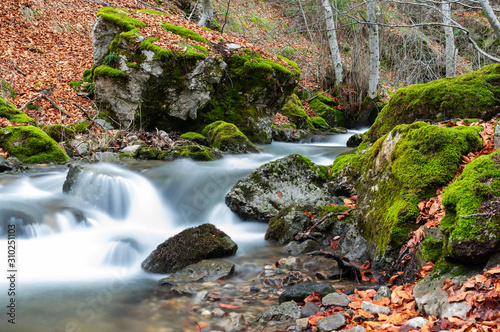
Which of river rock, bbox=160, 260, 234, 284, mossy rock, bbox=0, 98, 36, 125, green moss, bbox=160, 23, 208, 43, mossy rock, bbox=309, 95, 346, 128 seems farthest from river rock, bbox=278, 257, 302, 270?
mossy rock, bbox=309, 95, 346, 128

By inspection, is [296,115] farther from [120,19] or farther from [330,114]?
[120,19]

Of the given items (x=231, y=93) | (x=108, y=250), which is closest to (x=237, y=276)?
(x=108, y=250)

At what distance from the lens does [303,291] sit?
10.7ft

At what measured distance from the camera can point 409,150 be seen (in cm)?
402

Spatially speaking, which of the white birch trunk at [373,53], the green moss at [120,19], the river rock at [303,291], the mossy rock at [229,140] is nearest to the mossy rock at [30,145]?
the mossy rock at [229,140]

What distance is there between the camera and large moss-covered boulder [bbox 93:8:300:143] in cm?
1000

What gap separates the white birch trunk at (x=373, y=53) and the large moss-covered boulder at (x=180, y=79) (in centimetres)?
297

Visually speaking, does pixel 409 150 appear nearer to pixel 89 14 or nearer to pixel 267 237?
pixel 267 237

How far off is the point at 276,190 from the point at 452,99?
3.16 m

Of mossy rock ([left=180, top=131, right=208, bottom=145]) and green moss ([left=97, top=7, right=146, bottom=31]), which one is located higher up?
green moss ([left=97, top=7, right=146, bottom=31])

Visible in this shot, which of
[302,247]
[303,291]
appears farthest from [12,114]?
[303,291]

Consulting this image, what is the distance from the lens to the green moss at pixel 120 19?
10727 millimetres

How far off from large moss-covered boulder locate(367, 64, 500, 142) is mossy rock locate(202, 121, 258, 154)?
4307mm

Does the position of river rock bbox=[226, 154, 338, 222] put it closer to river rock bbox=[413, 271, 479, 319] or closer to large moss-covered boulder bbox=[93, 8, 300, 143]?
river rock bbox=[413, 271, 479, 319]
